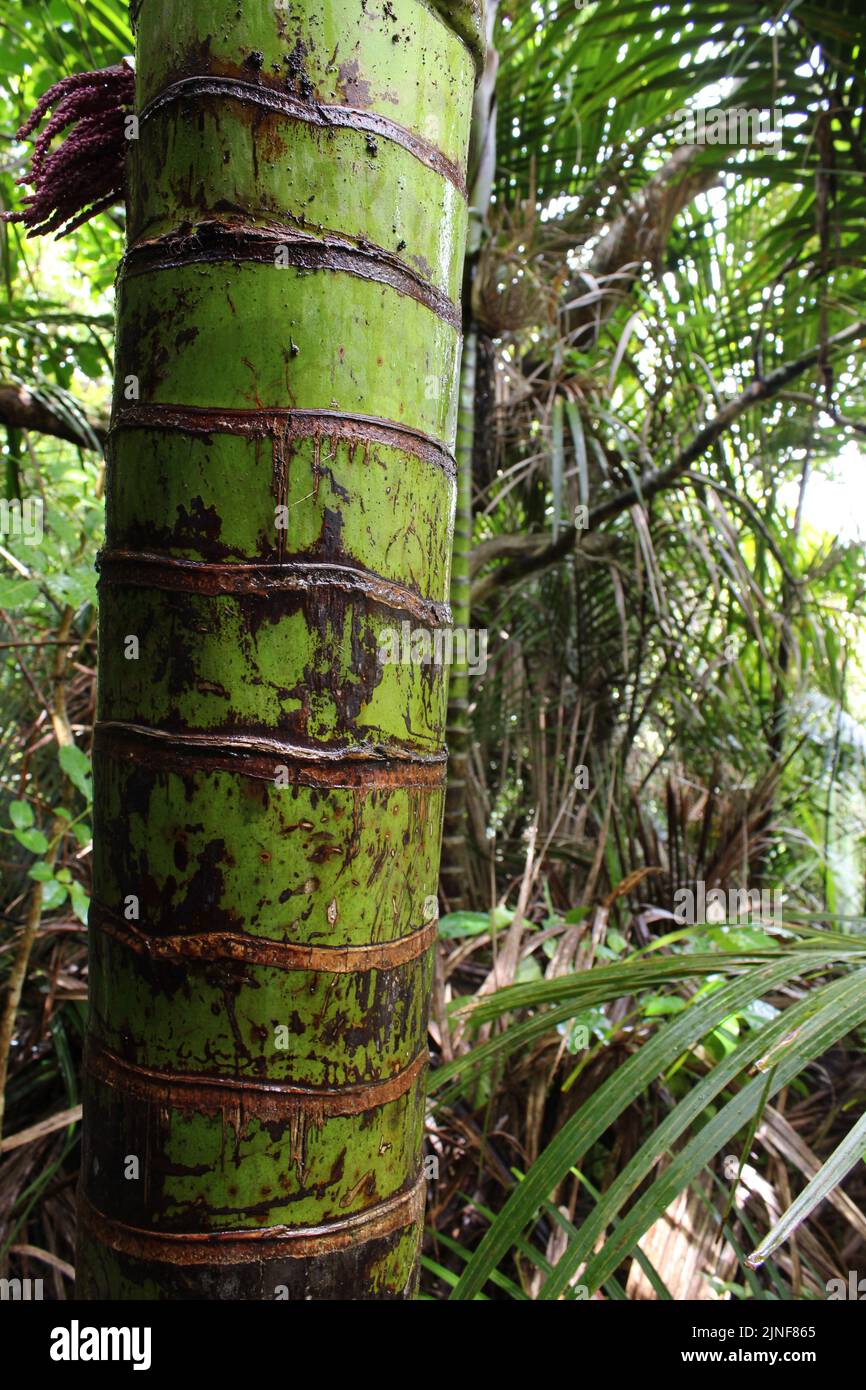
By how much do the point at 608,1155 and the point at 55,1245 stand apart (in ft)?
2.80

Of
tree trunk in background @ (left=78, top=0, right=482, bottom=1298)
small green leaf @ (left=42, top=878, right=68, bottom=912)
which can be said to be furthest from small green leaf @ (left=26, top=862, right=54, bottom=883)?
tree trunk in background @ (left=78, top=0, right=482, bottom=1298)

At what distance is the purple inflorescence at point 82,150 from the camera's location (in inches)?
24.1

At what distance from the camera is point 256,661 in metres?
0.47

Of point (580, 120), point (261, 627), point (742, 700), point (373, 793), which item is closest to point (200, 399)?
point (261, 627)

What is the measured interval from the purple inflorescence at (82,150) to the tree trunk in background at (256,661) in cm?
13

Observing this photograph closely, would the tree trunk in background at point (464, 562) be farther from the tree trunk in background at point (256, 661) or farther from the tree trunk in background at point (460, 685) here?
the tree trunk in background at point (256, 661)

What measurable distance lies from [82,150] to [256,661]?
0.42 m

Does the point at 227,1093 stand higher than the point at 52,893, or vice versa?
the point at 227,1093

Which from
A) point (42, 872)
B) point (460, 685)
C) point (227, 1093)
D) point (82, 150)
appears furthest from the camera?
point (460, 685)

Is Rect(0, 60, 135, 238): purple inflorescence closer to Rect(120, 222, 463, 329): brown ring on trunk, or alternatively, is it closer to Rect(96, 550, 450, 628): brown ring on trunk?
Rect(120, 222, 463, 329): brown ring on trunk

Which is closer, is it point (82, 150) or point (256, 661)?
point (256, 661)

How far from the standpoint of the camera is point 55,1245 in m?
1.35

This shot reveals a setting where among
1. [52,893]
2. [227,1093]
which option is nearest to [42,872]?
[52,893]

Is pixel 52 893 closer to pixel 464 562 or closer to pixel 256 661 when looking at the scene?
pixel 256 661
